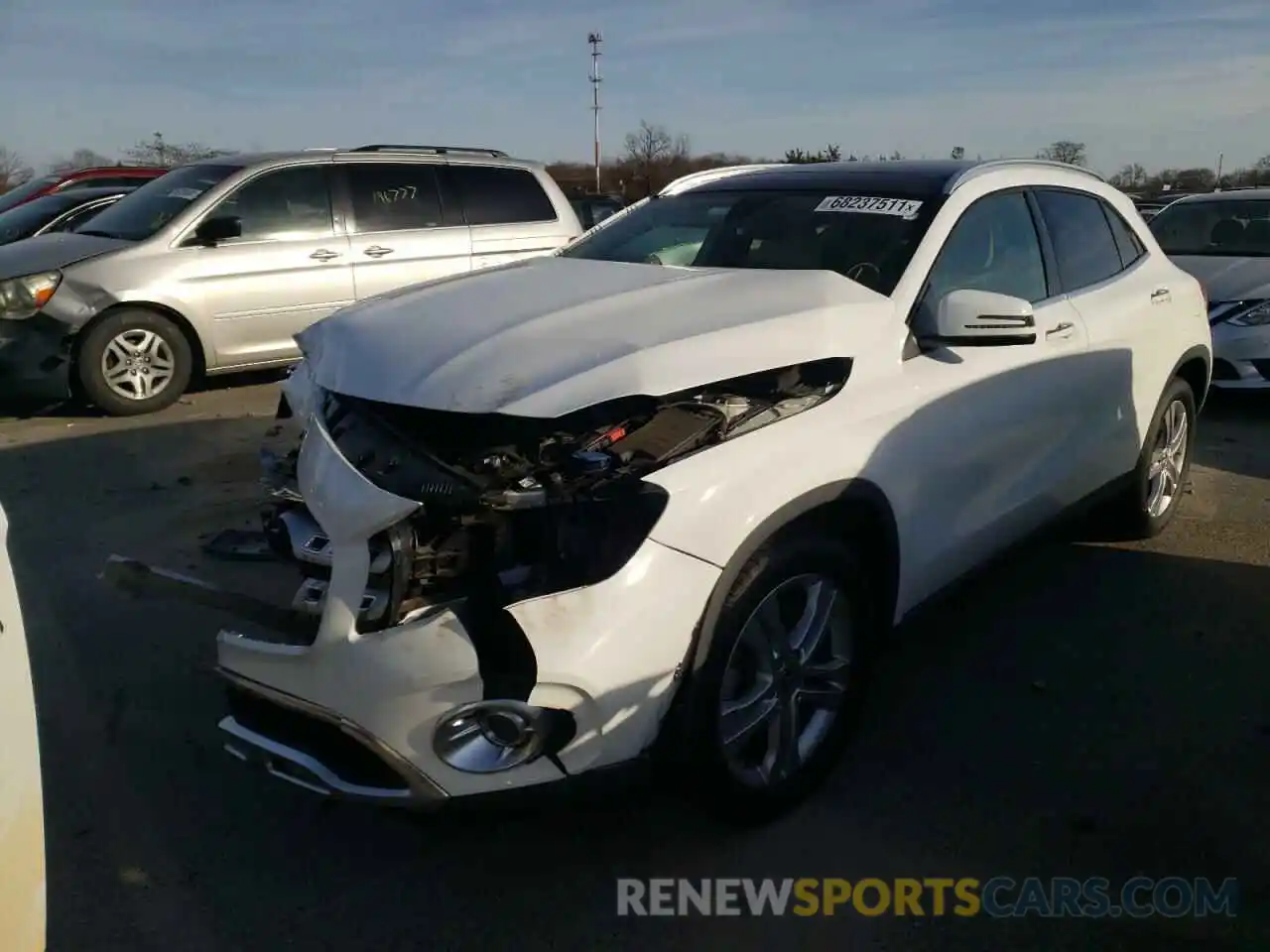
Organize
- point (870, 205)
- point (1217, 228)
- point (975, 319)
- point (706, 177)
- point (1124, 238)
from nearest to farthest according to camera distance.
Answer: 1. point (975, 319)
2. point (870, 205)
3. point (706, 177)
4. point (1124, 238)
5. point (1217, 228)

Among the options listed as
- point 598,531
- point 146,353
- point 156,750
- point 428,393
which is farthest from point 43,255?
point 598,531

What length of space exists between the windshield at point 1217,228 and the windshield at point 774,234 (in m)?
6.24

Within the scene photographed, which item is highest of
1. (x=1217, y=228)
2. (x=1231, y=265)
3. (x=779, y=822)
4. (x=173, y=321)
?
(x=1217, y=228)

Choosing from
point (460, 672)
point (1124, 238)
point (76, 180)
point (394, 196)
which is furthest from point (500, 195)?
point (460, 672)

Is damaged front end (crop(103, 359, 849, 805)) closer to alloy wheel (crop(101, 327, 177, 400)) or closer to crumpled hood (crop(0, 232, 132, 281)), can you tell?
alloy wheel (crop(101, 327, 177, 400))

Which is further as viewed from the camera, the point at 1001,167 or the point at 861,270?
the point at 1001,167

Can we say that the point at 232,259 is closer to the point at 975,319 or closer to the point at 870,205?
the point at 870,205

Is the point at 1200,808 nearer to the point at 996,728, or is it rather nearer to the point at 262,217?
the point at 996,728

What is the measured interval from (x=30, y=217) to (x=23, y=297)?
12.6 feet

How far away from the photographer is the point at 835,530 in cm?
299

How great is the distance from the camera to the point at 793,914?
106 inches

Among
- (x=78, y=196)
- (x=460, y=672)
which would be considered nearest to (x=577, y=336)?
(x=460, y=672)

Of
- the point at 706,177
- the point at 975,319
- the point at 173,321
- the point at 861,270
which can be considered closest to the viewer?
the point at 975,319

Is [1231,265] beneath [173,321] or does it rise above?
above
